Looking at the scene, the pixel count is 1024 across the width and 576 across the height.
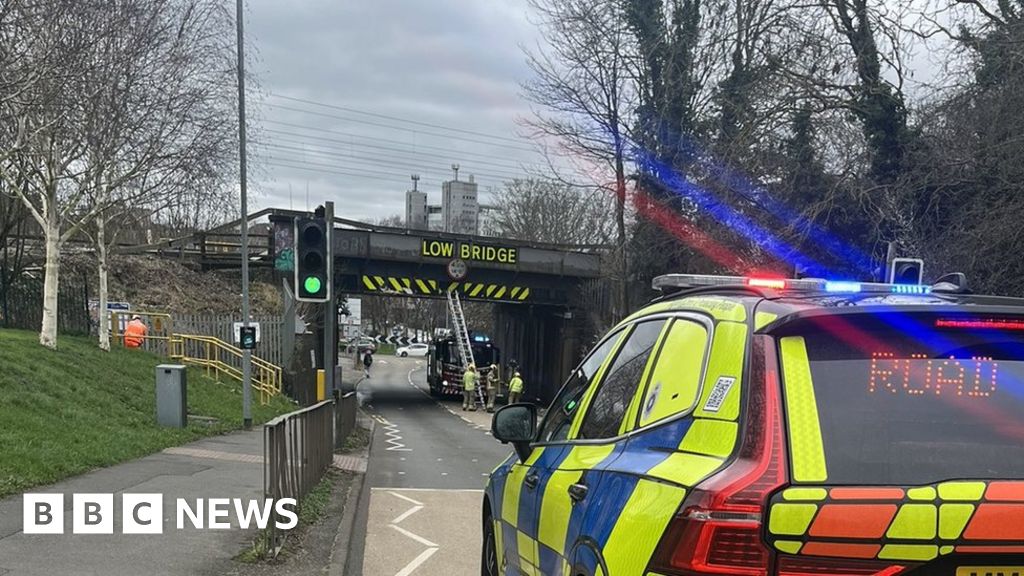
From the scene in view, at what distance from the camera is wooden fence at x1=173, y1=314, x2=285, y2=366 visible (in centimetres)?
2711

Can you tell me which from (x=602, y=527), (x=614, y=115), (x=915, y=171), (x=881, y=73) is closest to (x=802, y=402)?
(x=602, y=527)

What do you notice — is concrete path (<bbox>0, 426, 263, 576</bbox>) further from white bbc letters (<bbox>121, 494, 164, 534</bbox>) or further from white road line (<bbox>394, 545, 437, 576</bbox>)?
white road line (<bbox>394, 545, 437, 576</bbox>)

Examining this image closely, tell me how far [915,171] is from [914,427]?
10.1 meters

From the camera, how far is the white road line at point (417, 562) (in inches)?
269

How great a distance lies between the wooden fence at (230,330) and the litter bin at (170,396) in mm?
13052

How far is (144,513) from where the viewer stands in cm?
750

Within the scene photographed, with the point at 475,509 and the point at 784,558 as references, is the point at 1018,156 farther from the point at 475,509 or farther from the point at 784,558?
the point at 784,558

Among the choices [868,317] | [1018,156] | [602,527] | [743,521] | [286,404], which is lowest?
[286,404]

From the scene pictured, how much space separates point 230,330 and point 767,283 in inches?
1067

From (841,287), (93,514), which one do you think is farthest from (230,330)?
(841,287)

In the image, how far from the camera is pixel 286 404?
23922 mm

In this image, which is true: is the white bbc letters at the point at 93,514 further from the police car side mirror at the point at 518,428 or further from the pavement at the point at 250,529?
the police car side mirror at the point at 518,428

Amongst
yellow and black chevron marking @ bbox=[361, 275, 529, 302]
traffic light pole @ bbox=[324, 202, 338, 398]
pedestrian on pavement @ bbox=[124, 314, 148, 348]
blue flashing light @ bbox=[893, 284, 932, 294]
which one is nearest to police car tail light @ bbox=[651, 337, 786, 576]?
blue flashing light @ bbox=[893, 284, 932, 294]

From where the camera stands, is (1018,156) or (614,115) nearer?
(1018,156)
